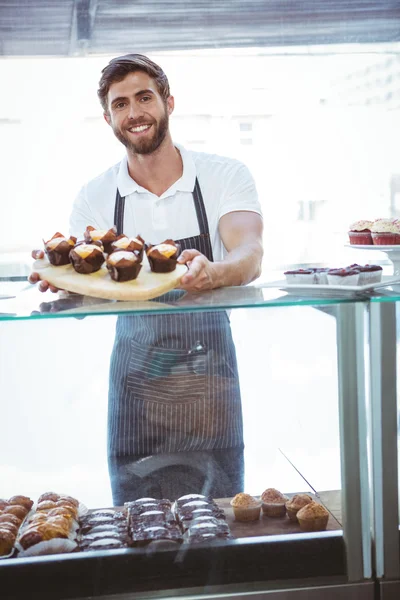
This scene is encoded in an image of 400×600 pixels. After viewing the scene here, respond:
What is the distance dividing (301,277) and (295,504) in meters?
0.51

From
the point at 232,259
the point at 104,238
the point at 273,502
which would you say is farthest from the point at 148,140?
the point at 273,502

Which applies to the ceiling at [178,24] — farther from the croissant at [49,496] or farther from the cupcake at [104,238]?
the croissant at [49,496]

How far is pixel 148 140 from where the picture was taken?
2520 millimetres

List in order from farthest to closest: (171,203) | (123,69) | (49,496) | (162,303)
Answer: (171,203)
(123,69)
(49,496)
(162,303)

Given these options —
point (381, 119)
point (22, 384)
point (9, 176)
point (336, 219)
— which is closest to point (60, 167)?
point (9, 176)

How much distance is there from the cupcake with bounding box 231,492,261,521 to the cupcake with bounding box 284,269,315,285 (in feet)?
1.63

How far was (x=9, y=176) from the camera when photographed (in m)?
5.85

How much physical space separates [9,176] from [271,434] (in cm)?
471

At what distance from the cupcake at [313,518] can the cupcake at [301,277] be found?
0.50m

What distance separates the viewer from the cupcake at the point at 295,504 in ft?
5.37

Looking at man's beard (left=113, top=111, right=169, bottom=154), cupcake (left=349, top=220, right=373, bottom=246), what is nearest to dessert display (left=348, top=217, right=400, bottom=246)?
cupcake (left=349, top=220, right=373, bottom=246)

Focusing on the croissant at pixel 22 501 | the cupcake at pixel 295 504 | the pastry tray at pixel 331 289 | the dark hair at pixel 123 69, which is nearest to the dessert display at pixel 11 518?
the croissant at pixel 22 501

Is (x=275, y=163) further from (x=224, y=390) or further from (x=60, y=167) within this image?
(x=224, y=390)

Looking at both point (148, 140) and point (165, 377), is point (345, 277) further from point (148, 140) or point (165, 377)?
point (148, 140)
